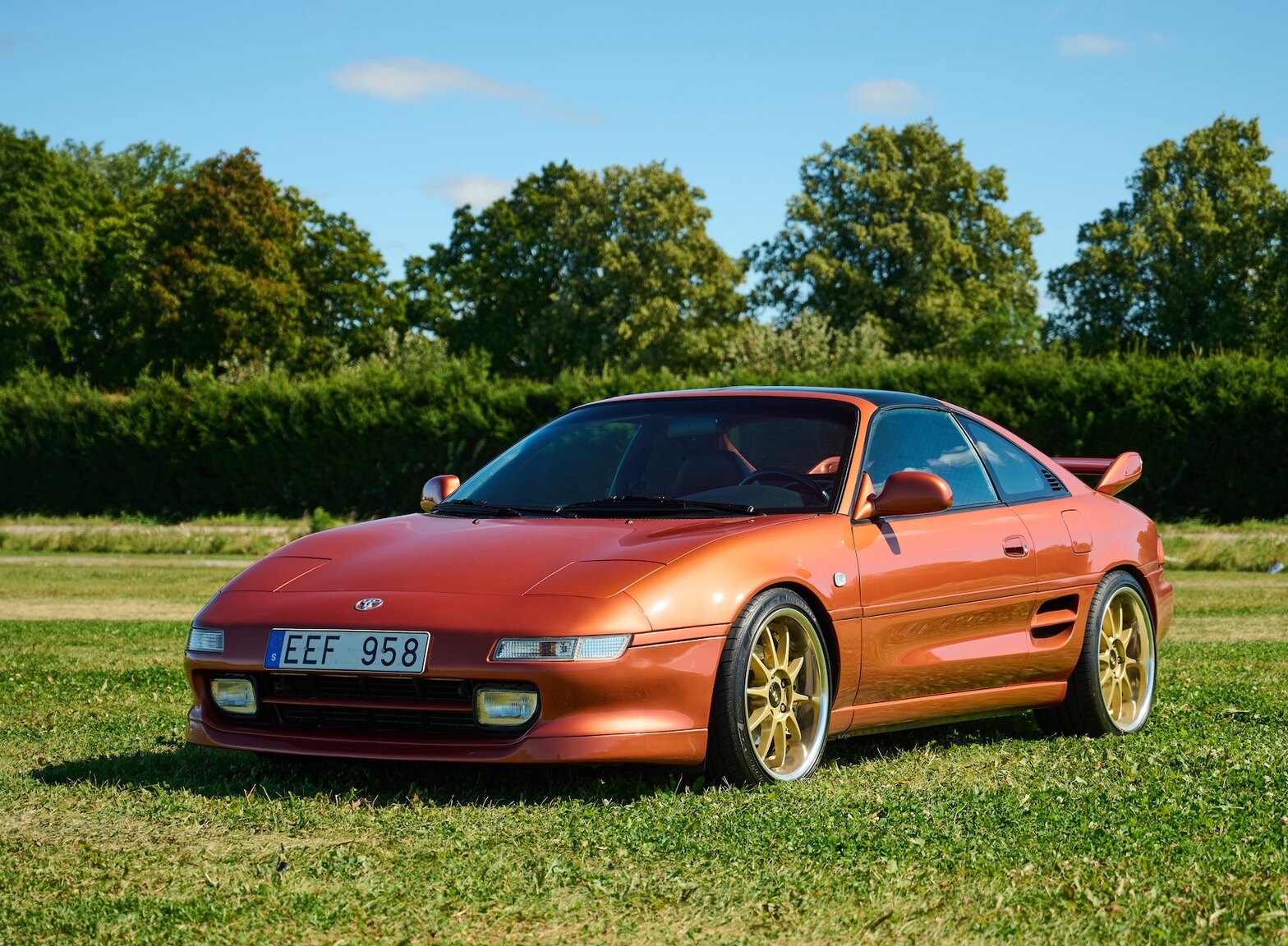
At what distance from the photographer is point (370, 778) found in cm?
573

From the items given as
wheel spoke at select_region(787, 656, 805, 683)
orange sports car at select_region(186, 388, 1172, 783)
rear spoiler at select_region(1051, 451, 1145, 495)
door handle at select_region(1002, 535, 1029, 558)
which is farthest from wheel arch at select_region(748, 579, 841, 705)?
rear spoiler at select_region(1051, 451, 1145, 495)

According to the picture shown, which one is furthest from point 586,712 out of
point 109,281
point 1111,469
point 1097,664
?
point 109,281

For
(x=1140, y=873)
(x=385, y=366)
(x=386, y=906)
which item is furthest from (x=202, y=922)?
(x=385, y=366)

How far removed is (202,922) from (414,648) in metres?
1.57

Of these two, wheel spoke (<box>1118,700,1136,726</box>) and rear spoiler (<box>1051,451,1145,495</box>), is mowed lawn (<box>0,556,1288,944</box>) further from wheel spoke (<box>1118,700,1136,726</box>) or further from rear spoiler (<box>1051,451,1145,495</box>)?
rear spoiler (<box>1051,451,1145,495</box>)

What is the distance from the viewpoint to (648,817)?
4.96 meters

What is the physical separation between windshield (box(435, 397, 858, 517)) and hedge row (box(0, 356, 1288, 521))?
21691 mm

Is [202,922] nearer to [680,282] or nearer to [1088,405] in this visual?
[1088,405]

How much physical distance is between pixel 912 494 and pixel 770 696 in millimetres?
1050

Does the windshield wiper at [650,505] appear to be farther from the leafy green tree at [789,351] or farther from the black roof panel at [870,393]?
the leafy green tree at [789,351]

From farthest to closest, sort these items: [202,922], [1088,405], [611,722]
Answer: [1088,405] → [611,722] → [202,922]

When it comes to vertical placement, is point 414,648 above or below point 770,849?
above

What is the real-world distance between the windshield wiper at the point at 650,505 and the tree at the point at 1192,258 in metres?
53.2

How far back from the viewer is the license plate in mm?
5238
